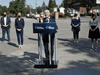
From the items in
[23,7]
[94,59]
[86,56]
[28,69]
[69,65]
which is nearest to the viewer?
[28,69]

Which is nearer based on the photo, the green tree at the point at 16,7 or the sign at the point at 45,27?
the sign at the point at 45,27

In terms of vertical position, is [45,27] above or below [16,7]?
below

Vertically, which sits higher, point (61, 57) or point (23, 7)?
point (23, 7)

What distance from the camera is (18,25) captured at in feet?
27.8

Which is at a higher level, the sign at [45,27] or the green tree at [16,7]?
the green tree at [16,7]

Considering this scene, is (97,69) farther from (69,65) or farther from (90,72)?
(69,65)

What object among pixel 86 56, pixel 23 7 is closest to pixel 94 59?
pixel 86 56

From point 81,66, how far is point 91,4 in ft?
220

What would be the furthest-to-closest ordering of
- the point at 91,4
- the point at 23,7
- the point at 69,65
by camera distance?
the point at 23,7, the point at 91,4, the point at 69,65

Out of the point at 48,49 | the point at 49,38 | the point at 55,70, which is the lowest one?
the point at 55,70

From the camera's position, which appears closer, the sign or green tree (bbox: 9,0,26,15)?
the sign

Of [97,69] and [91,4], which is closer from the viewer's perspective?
[97,69]

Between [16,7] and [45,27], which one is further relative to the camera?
[16,7]

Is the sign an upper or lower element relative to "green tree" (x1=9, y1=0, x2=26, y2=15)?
lower
